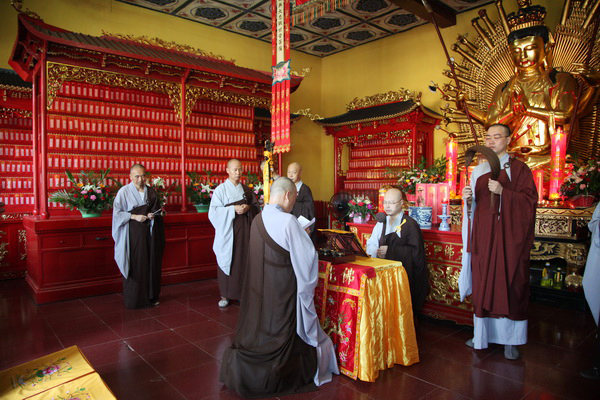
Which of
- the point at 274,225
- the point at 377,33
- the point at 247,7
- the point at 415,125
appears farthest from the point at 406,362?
the point at 377,33

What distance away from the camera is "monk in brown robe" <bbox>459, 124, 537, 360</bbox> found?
277cm

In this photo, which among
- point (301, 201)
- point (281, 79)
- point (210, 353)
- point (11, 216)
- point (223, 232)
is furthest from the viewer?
point (11, 216)

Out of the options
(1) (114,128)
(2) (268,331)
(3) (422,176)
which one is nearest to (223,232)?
(2) (268,331)

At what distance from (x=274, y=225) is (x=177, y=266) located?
11.8 feet

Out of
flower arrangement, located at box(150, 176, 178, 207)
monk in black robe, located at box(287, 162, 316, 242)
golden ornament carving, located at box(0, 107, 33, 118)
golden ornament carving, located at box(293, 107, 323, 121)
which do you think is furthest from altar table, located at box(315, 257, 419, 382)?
golden ornament carving, located at box(0, 107, 33, 118)

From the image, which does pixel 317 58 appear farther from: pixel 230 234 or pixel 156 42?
pixel 230 234

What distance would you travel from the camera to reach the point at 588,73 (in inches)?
200

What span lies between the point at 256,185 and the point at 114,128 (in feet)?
7.72

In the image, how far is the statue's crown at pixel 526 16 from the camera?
5.55 m

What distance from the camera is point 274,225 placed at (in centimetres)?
222

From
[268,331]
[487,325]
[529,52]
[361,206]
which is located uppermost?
[529,52]

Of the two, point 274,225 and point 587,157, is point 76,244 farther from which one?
point 587,157

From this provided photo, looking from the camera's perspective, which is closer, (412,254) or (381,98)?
(412,254)

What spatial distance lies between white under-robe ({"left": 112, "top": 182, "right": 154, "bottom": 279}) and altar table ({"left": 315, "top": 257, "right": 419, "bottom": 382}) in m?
2.45
